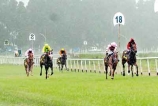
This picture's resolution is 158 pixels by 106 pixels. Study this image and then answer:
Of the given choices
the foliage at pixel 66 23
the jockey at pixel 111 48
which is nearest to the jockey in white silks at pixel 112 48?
the jockey at pixel 111 48

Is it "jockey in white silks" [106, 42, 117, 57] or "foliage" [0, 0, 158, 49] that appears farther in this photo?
"foliage" [0, 0, 158, 49]

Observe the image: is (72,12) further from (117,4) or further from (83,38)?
(117,4)

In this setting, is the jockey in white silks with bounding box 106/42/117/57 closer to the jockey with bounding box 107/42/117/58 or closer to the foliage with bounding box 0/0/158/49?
the jockey with bounding box 107/42/117/58

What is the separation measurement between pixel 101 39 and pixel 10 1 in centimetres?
2631

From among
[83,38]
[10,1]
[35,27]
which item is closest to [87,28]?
[83,38]

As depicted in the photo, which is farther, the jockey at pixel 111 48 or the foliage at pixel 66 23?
the foliage at pixel 66 23

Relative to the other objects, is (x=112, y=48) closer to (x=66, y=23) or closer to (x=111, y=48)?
(x=111, y=48)

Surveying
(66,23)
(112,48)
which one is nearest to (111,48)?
(112,48)

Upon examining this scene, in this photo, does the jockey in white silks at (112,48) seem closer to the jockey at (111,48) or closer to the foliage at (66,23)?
the jockey at (111,48)

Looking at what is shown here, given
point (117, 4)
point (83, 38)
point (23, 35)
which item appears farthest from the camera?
point (117, 4)

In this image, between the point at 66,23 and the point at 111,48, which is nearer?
the point at 111,48

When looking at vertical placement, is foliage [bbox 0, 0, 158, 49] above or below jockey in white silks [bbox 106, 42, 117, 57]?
above

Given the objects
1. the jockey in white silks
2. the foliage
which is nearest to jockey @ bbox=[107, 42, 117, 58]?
the jockey in white silks

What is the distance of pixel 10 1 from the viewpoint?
129500 mm
